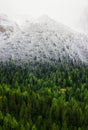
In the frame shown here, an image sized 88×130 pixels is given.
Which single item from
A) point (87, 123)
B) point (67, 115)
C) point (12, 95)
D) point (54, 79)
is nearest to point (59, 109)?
point (67, 115)

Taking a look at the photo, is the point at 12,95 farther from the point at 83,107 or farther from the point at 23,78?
the point at 23,78

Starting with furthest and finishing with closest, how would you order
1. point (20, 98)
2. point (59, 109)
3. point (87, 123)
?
point (20, 98) < point (59, 109) < point (87, 123)

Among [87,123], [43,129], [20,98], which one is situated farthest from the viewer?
[20,98]

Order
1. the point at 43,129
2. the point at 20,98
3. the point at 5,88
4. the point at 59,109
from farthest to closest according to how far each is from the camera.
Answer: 1. the point at 5,88
2. the point at 20,98
3. the point at 59,109
4. the point at 43,129

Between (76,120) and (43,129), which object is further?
(76,120)

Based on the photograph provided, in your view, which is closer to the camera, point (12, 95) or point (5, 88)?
point (12, 95)

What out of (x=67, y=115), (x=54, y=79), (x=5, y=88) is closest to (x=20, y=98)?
(x=5, y=88)

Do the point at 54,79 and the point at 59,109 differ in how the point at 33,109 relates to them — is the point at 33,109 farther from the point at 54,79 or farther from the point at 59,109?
the point at 54,79

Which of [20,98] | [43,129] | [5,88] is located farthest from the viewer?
[5,88]
